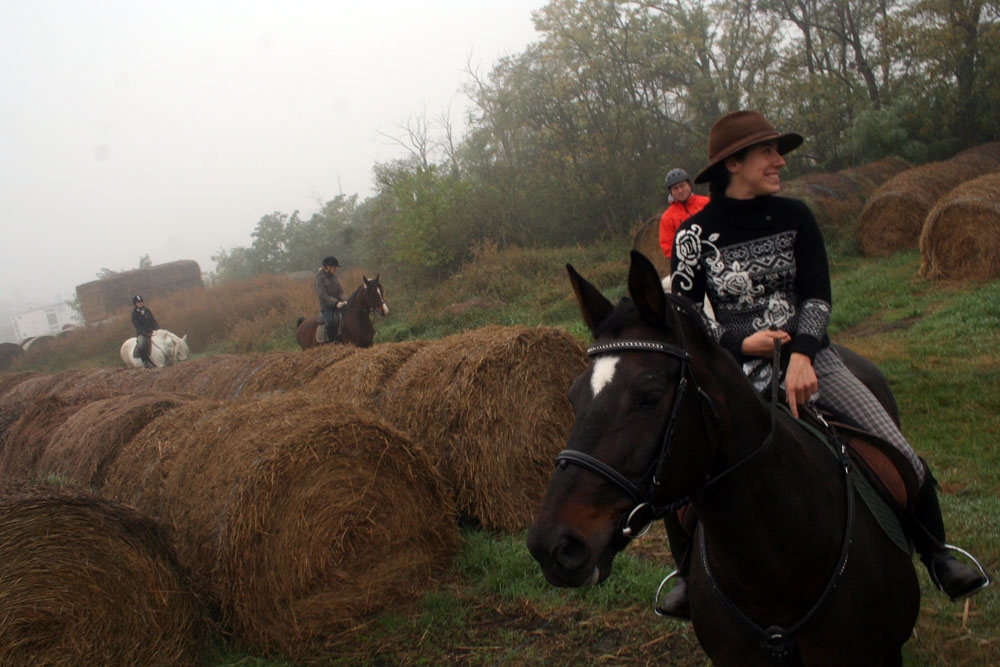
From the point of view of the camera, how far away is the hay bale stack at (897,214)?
50.6 ft

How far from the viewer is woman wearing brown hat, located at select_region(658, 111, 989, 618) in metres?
2.67

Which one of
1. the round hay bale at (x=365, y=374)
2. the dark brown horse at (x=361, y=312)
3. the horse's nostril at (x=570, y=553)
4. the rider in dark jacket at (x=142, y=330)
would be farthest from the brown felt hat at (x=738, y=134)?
the rider in dark jacket at (x=142, y=330)

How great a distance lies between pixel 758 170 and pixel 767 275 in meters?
0.40

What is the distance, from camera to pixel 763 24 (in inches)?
1068

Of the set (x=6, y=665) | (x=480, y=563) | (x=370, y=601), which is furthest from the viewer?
(x=480, y=563)

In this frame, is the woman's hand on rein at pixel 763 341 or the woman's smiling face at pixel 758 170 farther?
the woman's smiling face at pixel 758 170

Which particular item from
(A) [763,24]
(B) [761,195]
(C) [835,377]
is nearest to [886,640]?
(C) [835,377]

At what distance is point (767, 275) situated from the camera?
270 centimetres

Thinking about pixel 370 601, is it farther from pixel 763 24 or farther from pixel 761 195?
pixel 763 24

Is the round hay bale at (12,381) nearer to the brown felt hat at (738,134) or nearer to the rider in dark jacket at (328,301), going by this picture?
the rider in dark jacket at (328,301)

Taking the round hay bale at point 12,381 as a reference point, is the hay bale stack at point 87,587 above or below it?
below

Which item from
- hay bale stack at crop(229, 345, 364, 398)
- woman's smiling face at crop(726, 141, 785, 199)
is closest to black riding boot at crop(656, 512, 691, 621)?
woman's smiling face at crop(726, 141, 785, 199)

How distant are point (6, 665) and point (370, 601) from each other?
2.02 metres

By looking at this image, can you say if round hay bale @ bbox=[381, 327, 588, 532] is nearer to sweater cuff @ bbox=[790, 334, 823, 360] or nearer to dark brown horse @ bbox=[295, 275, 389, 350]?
sweater cuff @ bbox=[790, 334, 823, 360]
